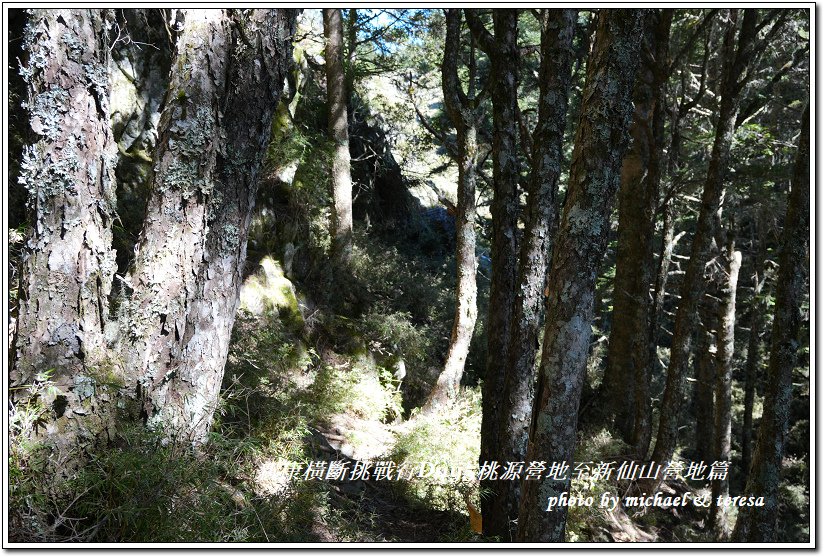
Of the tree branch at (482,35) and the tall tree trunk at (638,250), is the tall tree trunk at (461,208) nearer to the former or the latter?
the tree branch at (482,35)

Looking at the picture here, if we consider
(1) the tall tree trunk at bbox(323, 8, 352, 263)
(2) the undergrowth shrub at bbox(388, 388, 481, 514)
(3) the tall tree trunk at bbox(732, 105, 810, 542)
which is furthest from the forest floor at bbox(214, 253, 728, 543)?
(3) the tall tree trunk at bbox(732, 105, 810, 542)

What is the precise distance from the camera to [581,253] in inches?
158

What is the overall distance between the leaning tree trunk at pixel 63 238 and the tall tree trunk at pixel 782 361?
5782 millimetres

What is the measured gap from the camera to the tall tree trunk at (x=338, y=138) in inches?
467

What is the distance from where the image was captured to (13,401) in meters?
3.41

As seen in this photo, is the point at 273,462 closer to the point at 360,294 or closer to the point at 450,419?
the point at 450,419

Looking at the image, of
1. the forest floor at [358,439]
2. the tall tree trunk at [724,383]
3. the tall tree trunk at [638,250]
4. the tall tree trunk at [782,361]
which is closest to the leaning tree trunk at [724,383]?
the tall tree trunk at [724,383]

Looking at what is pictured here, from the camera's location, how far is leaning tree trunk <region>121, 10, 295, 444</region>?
3938 millimetres

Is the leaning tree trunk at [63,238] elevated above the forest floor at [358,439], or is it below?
above

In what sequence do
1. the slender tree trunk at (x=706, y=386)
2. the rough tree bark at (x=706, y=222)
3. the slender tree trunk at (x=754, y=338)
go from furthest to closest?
the slender tree trunk at (x=754, y=338), the slender tree trunk at (x=706, y=386), the rough tree bark at (x=706, y=222)

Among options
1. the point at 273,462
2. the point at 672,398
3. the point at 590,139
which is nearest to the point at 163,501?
the point at 273,462

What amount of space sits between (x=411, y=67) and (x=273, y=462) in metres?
12.7

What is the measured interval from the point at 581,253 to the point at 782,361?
3384 millimetres

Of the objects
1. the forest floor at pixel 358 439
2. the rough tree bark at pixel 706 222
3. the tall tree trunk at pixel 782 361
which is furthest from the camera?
the rough tree bark at pixel 706 222
